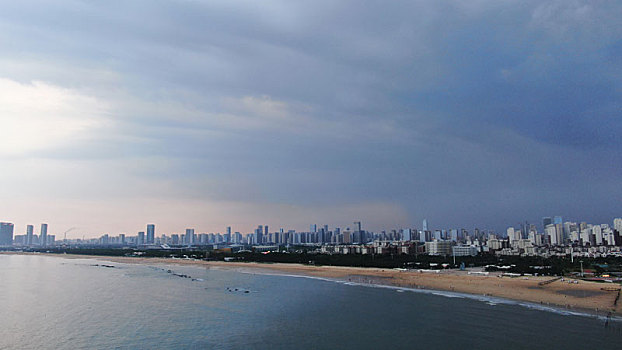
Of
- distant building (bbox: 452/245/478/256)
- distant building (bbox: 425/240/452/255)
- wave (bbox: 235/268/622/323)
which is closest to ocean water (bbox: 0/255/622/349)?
wave (bbox: 235/268/622/323)

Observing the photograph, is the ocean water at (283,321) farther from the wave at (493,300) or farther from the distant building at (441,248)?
the distant building at (441,248)

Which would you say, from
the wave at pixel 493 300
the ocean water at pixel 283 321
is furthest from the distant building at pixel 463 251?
the ocean water at pixel 283 321

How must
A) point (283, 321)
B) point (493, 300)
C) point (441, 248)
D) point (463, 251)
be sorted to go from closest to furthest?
point (283, 321), point (493, 300), point (463, 251), point (441, 248)

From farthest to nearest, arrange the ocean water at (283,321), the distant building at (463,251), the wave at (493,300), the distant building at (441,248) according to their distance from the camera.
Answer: the distant building at (441,248)
the distant building at (463,251)
the wave at (493,300)
the ocean water at (283,321)

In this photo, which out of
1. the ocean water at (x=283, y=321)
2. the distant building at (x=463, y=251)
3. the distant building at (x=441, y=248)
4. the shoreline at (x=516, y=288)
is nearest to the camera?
the ocean water at (x=283, y=321)

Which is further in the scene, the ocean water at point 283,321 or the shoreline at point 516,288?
the shoreline at point 516,288

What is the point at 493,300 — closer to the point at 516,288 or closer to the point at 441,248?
the point at 516,288

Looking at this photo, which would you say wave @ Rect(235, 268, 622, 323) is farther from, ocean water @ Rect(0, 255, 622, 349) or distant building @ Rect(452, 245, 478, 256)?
distant building @ Rect(452, 245, 478, 256)

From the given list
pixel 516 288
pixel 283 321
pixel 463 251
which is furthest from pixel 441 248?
pixel 283 321
